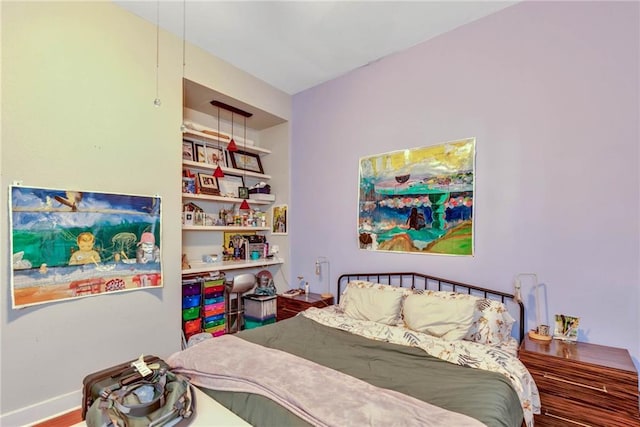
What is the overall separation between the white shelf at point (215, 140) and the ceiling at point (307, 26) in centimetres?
80

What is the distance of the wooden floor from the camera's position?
2012 millimetres

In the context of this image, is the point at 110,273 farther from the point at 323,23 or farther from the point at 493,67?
the point at 493,67

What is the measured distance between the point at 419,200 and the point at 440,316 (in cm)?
101

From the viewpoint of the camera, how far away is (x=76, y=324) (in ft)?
7.09

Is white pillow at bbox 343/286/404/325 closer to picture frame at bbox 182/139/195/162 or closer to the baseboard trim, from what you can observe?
the baseboard trim

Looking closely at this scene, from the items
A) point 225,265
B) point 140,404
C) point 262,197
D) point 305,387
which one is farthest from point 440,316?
point 262,197

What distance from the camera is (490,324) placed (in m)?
2.05

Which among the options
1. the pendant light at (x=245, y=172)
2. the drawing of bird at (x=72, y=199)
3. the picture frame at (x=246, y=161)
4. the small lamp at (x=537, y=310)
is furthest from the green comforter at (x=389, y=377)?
the picture frame at (x=246, y=161)

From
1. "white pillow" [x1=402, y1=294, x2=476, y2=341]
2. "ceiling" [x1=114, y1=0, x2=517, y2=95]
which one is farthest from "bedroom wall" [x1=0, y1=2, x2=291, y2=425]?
"white pillow" [x1=402, y1=294, x2=476, y2=341]

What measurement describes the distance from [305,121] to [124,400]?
313cm

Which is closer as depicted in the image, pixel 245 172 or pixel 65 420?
pixel 65 420

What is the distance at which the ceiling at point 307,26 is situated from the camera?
2.27 meters

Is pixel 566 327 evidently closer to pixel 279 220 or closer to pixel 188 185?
pixel 279 220

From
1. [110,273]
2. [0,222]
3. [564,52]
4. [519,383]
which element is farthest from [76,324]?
[564,52]
